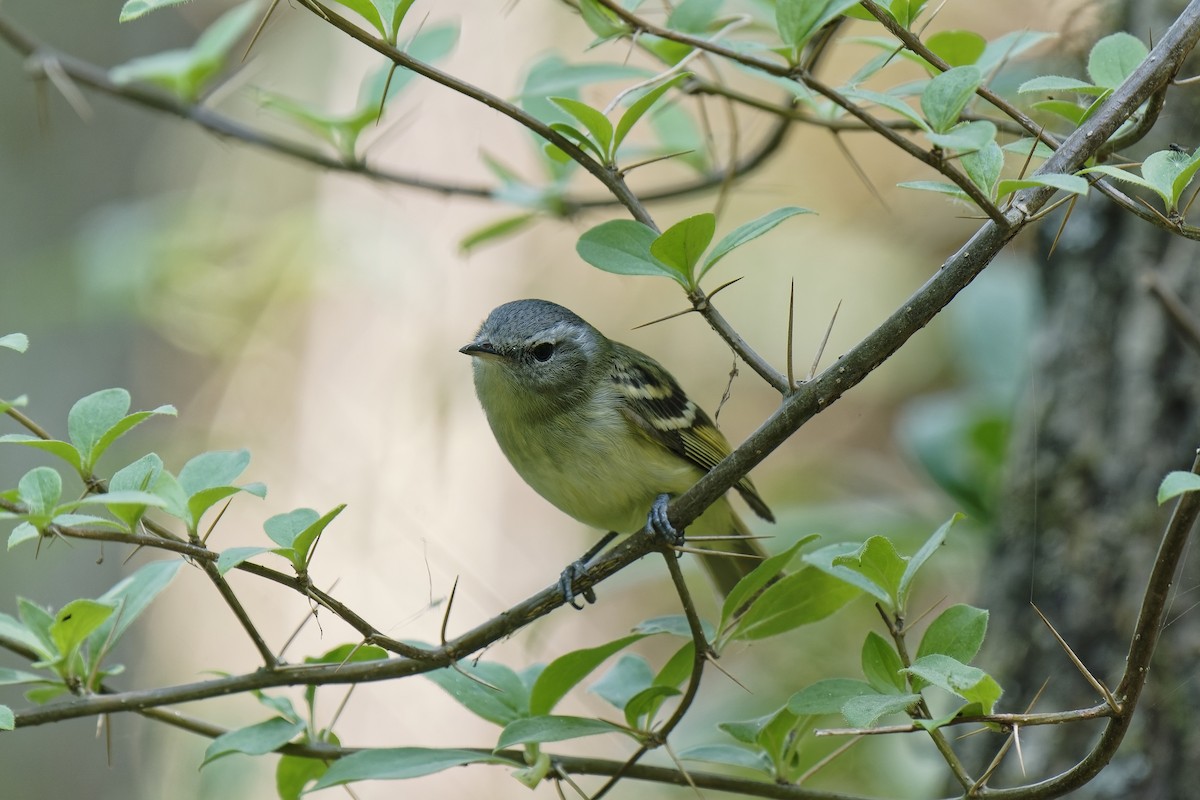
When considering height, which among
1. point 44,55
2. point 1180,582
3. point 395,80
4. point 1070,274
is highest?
point 44,55

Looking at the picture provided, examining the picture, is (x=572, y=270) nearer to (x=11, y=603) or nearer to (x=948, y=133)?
(x=11, y=603)

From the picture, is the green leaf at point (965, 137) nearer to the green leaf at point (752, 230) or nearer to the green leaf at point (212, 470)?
the green leaf at point (752, 230)

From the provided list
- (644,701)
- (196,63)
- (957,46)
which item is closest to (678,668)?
(644,701)

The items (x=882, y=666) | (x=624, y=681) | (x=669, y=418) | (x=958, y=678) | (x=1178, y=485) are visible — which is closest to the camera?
(x=1178, y=485)

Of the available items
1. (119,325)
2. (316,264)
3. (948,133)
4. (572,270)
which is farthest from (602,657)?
(572,270)

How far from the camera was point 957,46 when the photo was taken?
220 cm

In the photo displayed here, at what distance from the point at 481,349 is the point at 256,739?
5.33 feet

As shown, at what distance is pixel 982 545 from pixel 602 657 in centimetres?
224

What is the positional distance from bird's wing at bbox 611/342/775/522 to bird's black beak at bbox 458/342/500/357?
1.27ft

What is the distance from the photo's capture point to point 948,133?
1.68 m

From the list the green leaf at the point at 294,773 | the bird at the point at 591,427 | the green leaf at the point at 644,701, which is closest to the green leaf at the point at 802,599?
the green leaf at the point at 644,701

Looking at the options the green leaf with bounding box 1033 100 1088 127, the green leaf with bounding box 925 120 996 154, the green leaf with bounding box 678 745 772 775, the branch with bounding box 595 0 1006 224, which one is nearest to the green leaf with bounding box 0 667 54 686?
the green leaf with bounding box 678 745 772 775

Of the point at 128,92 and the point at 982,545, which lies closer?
the point at 128,92

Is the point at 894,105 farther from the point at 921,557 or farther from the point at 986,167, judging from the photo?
the point at 921,557
